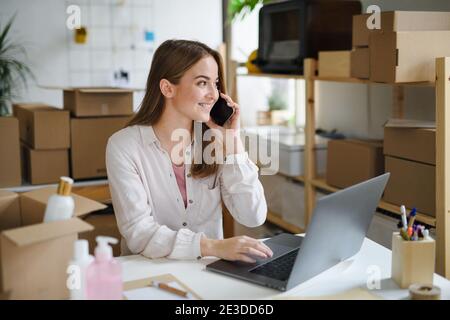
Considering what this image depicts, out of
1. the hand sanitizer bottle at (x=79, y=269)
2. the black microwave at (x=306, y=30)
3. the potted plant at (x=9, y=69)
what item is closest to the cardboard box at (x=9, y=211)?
the hand sanitizer bottle at (x=79, y=269)

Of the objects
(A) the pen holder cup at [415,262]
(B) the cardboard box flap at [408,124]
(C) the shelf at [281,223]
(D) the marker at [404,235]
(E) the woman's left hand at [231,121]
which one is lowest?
(C) the shelf at [281,223]

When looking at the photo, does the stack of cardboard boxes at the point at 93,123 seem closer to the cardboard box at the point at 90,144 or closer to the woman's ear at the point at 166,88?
the cardboard box at the point at 90,144

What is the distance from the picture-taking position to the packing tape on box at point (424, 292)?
4.06ft

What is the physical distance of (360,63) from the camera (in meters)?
2.39

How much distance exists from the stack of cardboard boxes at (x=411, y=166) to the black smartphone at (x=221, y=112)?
2.39ft

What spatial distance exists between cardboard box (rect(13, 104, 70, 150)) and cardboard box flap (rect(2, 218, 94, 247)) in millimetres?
1749

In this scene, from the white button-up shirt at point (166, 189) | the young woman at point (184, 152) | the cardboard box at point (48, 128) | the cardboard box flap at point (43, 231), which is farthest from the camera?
the cardboard box at point (48, 128)

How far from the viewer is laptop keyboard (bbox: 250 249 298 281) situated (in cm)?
139

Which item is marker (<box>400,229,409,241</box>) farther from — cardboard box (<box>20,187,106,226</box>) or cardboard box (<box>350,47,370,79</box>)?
cardboard box (<box>350,47,370,79</box>)

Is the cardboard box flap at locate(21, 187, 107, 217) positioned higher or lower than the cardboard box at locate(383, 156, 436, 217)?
higher

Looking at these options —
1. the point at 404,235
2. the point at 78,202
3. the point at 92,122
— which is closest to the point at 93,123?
the point at 92,122

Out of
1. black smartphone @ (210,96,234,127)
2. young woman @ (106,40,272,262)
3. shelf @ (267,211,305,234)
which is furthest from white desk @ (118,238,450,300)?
shelf @ (267,211,305,234)
